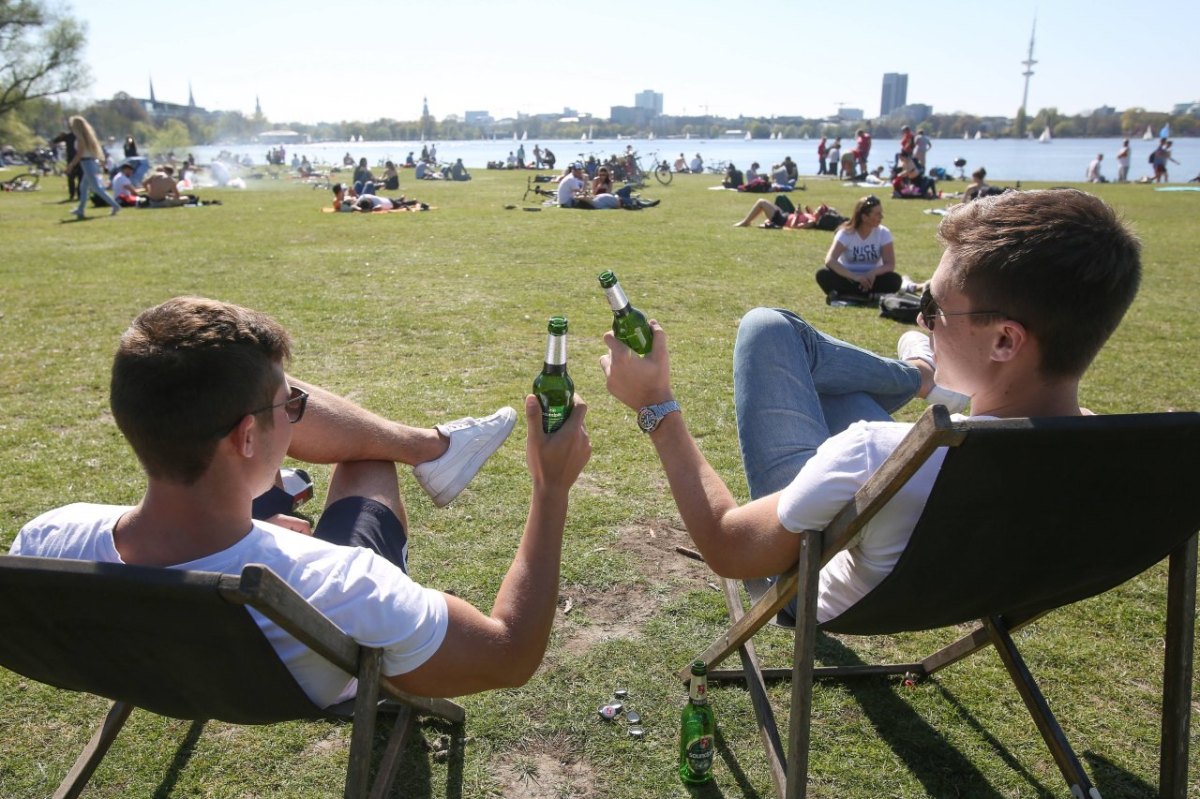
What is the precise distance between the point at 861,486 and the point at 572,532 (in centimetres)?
224

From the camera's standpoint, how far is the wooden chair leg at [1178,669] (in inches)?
84.1

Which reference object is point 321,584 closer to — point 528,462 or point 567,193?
point 528,462

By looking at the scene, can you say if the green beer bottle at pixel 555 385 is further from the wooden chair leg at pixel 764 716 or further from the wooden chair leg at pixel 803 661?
the wooden chair leg at pixel 764 716

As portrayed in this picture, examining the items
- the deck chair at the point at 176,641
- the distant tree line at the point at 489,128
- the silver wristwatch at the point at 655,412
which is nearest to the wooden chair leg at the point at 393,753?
the deck chair at the point at 176,641

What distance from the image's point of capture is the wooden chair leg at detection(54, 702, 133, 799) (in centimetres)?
230

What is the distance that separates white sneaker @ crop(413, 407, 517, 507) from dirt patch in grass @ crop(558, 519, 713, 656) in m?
0.66

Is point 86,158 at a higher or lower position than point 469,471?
higher

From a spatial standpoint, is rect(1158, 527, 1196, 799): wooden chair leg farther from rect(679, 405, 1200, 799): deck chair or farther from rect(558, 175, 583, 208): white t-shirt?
rect(558, 175, 583, 208): white t-shirt

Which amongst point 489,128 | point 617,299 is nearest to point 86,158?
point 617,299

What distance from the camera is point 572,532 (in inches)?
157

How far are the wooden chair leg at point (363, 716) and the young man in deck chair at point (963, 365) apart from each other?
33.7 inches

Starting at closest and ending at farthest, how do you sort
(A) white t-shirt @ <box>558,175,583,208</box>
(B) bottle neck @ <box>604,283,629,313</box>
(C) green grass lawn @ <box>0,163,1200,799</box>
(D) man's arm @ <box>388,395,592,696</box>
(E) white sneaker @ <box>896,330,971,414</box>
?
1. (D) man's arm @ <box>388,395,592,696</box>
2. (B) bottle neck @ <box>604,283,629,313</box>
3. (C) green grass lawn @ <box>0,163,1200,799</box>
4. (E) white sneaker @ <box>896,330,971,414</box>
5. (A) white t-shirt @ <box>558,175,583,208</box>

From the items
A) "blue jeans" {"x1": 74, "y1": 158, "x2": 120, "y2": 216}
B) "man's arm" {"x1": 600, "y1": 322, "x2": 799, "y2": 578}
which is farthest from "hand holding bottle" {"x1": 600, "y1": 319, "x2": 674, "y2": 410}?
"blue jeans" {"x1": 74, "y1": 158, "x2": 120, "y2": 216}

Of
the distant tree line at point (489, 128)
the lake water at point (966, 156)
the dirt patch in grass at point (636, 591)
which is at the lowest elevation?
the dirt patch in grass at point (636, 591)
